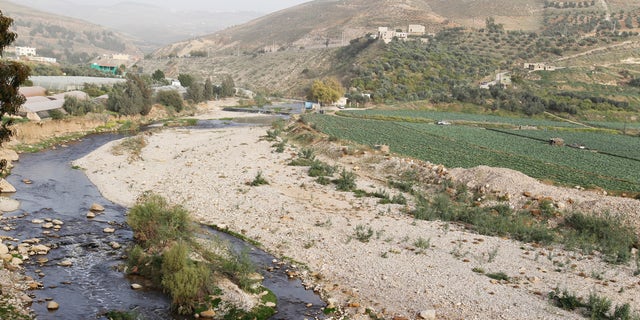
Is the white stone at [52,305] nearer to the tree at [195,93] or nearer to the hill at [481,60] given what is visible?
the tree at [195,93]

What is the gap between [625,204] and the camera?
79.8ft

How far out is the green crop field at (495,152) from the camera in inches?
1293

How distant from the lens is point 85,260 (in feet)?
62.7

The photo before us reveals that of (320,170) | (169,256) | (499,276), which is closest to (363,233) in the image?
(499,276)

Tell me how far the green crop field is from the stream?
20900 millimetres

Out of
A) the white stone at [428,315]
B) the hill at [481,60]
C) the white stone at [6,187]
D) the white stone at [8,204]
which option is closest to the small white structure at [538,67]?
the hill at [481,60]

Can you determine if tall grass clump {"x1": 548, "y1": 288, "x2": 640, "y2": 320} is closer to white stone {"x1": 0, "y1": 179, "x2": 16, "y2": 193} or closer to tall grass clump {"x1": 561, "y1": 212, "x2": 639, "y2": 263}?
tall grass clump {"x1": 561, "y1": 212, "x2": 639, "y2": 263}

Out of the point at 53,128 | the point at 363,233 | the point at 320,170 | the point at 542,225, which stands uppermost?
the point at 53,128

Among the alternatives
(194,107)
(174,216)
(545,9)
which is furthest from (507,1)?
(174,216)

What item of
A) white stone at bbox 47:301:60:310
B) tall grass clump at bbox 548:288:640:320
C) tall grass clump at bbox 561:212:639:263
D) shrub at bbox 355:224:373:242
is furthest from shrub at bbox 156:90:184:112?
tall grass clump at bbox 548:288:640:320

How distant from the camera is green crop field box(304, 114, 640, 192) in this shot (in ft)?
108

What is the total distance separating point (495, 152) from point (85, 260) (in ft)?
108

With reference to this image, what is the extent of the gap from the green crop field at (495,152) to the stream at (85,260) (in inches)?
823

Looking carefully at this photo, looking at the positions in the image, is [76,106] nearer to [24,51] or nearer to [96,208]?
[96,208]
